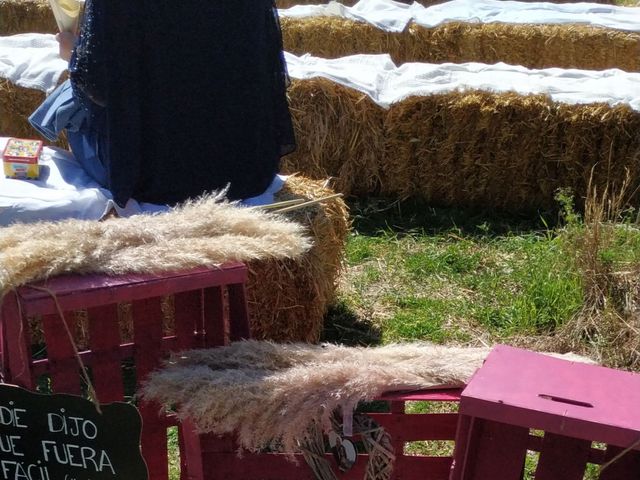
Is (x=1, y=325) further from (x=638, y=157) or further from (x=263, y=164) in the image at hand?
(x=638, y=157)

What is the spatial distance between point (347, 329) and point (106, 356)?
184 cm

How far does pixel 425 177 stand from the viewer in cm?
555

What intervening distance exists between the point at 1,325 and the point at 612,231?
107 inches

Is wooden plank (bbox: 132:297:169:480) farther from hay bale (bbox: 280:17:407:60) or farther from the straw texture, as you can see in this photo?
hay bale (bbox: 280:17:407:60)

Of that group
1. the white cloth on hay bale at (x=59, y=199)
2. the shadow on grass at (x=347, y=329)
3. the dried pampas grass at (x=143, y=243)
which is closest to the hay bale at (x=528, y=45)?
the shadow on grass at (x=347, y=329)

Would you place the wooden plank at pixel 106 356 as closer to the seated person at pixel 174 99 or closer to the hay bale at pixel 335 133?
the seated person at pixel 174 99

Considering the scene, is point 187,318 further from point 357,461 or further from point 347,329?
point 347,329

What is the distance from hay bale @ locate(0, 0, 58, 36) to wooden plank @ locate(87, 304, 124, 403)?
Answer: 784cm

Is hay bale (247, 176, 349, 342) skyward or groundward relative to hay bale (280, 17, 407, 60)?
groundward

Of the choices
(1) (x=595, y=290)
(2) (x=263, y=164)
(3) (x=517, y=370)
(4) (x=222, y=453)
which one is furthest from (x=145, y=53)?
(1) (x=595, y=290)

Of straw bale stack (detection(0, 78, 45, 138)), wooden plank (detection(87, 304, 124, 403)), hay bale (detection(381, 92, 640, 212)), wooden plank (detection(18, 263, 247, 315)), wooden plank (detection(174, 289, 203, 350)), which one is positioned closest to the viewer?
wooden plank (detection(18, 263, 247, 315))

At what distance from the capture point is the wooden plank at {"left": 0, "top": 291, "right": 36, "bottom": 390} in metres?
1.94

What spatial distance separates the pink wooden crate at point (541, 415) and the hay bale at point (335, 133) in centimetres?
353

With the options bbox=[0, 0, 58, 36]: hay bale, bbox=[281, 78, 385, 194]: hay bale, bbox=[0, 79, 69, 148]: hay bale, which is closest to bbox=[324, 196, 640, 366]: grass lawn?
bbox=[281, 78, 385, 194]: hay bale
